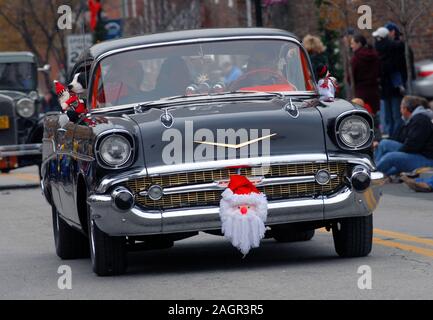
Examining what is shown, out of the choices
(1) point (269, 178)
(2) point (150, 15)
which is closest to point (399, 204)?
(1) point (269, 178)

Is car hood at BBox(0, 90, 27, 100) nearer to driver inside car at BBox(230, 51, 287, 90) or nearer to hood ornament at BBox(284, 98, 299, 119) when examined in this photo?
driver inside car at BBox(230, 51, 287, 90)

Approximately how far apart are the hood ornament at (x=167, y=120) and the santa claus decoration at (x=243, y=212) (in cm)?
57

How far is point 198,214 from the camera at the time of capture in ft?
30.0

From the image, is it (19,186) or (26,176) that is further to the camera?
(26,176)

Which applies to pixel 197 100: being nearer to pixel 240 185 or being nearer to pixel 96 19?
pixel 240 185

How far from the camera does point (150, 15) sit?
4738 cm

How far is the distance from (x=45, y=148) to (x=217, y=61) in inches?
89.6

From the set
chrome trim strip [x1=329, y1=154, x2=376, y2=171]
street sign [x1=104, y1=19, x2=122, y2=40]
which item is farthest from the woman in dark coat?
street sign [x1=104, y1=19, x2=122, y2=40]

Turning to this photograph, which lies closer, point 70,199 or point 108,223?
point 108,223

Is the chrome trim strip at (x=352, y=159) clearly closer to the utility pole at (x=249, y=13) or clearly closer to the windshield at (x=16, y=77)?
the windshield at (x=16, y=77)

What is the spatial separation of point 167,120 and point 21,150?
14.0m

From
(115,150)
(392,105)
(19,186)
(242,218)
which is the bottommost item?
(19,186)

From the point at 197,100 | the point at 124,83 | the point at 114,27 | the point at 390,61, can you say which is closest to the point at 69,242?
the point at 124,83
